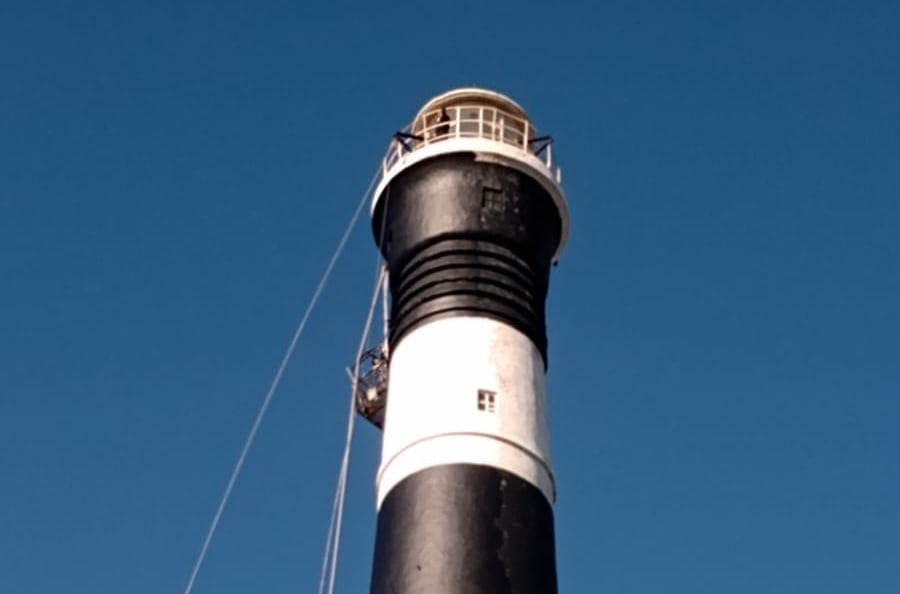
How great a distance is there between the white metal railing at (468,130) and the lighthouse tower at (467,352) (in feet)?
0.10

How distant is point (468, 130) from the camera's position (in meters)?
26.4

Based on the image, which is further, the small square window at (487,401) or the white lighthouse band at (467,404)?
the small square window at (487,401)

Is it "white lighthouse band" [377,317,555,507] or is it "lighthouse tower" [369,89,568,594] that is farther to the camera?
"white lighthouse band" [377,317,555,507]

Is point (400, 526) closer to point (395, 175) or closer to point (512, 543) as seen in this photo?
point (512, 543)

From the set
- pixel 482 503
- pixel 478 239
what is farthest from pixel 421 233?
pixel 482 503

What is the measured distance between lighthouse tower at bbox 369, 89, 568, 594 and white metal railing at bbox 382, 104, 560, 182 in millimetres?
30

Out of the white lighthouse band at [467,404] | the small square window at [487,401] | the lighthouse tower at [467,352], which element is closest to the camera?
the lighthouse tower at [467,352]

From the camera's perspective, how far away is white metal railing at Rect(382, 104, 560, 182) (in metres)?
26.1

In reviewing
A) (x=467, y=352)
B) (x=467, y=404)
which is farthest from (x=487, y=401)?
(x=467, y=352)

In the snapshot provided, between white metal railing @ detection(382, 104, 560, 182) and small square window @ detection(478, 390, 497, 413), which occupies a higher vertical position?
white metal railing @ detection(382, 104, 560, 182)

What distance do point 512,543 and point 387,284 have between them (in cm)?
610

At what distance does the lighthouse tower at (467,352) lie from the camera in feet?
69.1

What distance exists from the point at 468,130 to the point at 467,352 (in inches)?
198

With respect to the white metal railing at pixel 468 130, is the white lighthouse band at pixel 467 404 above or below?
below
